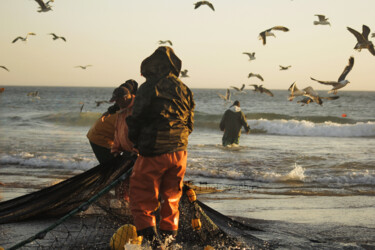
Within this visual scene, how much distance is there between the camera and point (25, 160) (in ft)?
38.7

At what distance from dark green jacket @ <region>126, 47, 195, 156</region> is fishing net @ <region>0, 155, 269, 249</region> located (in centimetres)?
63

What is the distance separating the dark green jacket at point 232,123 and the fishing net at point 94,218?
9792mm

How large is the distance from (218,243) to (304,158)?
9.39 meters

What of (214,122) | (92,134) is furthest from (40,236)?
(214,122)

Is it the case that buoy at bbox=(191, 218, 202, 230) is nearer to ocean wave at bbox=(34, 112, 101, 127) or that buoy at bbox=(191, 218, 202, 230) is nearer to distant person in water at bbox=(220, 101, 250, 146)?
distant person in water at bbox=(220, 101, 250, 146)

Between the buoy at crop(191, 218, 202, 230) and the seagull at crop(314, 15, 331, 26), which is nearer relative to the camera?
the buoy at crop(191, 218, 202, 230)

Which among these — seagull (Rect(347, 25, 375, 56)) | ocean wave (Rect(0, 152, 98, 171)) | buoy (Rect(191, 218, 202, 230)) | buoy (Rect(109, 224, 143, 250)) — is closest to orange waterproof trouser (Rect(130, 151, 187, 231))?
buoy (Rect(109, 224, 143, 250))

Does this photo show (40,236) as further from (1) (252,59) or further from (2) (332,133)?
(2) (332,133)

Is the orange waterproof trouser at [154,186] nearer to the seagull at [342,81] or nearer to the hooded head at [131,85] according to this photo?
the hooded head at [131,85]

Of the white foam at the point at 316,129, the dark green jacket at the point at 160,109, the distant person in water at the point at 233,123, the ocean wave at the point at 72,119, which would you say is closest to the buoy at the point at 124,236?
the dark green jacket at the point at 160,109

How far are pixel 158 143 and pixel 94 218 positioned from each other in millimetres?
1621

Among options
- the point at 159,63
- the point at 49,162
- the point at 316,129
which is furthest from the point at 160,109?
the point at 316,129

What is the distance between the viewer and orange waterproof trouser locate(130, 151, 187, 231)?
3.97m

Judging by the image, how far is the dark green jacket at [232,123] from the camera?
14953 millimetres
